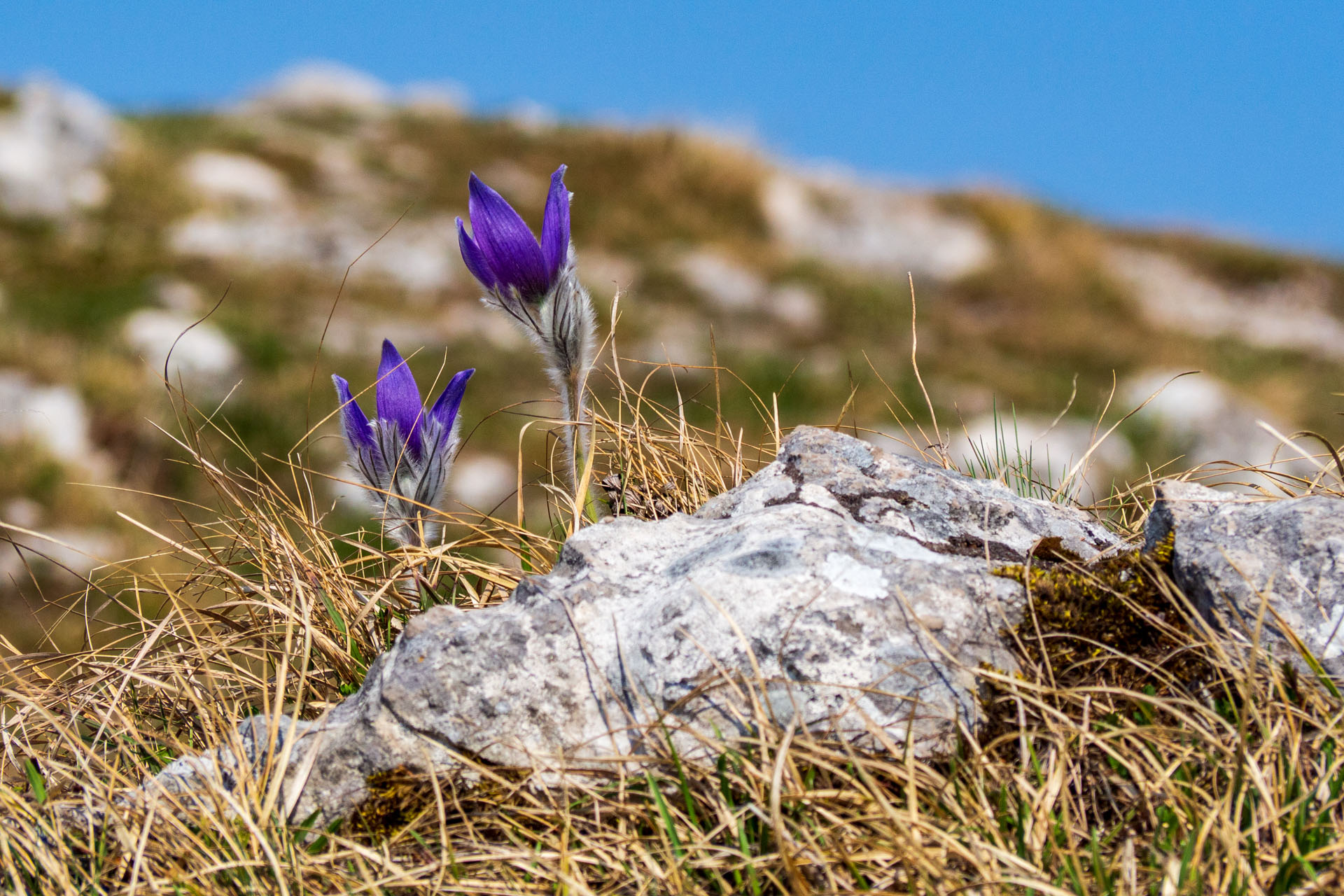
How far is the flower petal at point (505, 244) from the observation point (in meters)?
1.72

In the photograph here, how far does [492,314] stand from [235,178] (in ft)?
32.4

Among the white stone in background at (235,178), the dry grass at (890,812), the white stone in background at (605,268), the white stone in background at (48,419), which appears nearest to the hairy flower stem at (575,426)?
the dry grass at (890,812)

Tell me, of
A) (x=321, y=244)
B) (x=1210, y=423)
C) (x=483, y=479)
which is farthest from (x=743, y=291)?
(x=483, y=479)

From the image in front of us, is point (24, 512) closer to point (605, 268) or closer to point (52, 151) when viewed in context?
point (52, 151)

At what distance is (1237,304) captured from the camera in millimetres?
20656

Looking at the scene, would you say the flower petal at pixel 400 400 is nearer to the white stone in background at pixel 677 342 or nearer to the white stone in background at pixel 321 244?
the white stone in background at pixel 677 342

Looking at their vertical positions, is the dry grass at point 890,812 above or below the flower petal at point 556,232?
below

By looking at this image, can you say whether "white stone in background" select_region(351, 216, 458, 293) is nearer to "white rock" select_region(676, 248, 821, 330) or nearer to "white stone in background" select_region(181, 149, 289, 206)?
"white stone in background" select_region(181, 149, 289, 206)

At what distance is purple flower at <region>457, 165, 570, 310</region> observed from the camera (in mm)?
1726

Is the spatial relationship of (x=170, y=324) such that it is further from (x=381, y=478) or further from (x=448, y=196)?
(x=381, y=478)

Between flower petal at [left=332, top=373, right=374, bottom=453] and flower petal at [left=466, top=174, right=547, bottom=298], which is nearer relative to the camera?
flower petal at [left=466, top=174, right=547, bottom=298]

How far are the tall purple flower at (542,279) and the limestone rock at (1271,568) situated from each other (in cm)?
109

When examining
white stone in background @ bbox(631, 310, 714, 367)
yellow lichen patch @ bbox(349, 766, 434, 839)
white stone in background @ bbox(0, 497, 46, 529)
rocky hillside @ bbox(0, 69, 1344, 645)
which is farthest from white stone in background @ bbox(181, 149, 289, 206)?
yellow lichen patch @ bbox(349, 766, 434, 839)

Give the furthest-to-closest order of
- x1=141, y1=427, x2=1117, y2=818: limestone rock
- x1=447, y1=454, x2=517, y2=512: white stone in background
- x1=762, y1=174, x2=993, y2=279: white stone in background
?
x1=762, y1=174, x2=993, y2=279: white stone in background < x1=447, y1=454, x2=517, y2=512: white stone in background < x1=141, y1=427, x2=1117, y2=818: limestone rock
